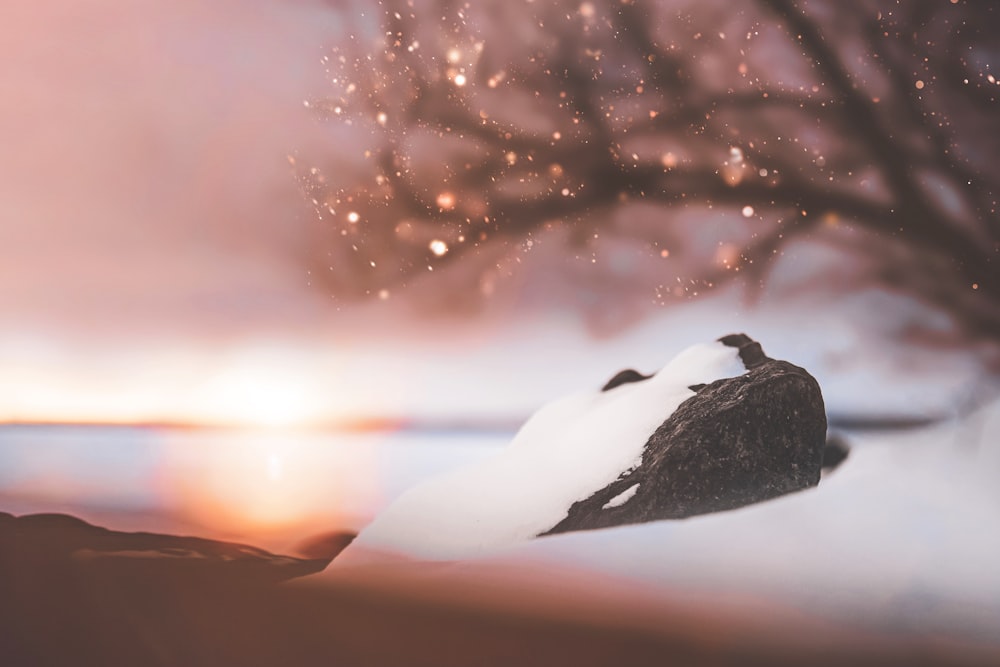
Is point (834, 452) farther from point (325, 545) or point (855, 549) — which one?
point (325, 545)

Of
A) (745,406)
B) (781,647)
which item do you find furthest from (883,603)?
(745,406)

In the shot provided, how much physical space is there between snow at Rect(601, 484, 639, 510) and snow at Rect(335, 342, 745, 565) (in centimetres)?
15

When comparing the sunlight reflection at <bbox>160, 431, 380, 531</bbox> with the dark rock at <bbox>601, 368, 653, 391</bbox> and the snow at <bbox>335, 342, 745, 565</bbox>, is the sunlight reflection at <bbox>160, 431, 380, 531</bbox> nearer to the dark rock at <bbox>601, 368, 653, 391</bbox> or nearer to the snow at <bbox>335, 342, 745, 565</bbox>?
the snow at <bbox>335, 342, 745, 565</bbox>

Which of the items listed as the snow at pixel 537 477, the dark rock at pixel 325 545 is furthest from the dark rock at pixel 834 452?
the dark rock at pixel 325 545

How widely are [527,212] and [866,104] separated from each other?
197 centimetres

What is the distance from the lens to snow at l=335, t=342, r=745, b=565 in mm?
2883

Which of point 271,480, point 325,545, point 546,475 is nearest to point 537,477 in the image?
point 546,475

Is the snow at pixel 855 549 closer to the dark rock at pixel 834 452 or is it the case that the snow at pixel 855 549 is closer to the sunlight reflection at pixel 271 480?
the dark rock at pixel 834 452

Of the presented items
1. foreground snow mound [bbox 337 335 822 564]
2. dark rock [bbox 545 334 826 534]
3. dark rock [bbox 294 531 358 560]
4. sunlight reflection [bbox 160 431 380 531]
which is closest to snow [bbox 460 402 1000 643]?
dark rock [bbox 545 334 826 534]

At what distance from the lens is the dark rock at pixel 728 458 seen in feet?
Result: 8.48

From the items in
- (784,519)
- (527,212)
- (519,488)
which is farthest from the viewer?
(527,212)

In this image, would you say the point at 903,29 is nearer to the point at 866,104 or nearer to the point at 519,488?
the point at 866,104

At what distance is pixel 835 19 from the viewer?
332 cm

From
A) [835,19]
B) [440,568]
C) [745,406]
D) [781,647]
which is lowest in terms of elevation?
[781,647]
